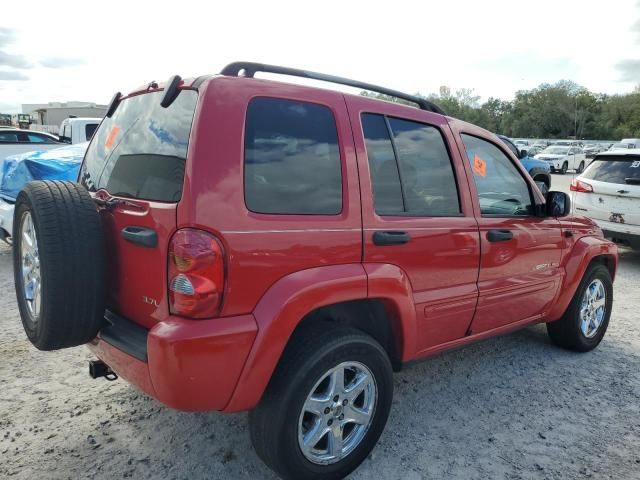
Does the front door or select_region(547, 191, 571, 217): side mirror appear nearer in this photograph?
the front door

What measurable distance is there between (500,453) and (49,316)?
240 centimetres

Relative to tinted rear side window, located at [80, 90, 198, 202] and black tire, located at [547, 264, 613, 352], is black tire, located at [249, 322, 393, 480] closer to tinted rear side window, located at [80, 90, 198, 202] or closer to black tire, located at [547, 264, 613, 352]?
tinted rear side window, located at [80, 90, 198, 202]

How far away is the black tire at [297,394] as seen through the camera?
225cm

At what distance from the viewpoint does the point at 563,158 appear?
2789 centimetres

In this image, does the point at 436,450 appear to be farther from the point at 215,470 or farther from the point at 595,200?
the point at 595,200

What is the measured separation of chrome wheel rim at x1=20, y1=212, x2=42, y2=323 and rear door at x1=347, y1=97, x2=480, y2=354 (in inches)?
63.6

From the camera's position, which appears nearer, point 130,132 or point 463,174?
point 130,132

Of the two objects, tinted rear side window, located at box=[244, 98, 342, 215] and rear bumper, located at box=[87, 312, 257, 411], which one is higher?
tinted rear side window, located at box=[244, 98, 342, 215]

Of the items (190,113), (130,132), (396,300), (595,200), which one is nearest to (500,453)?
(396,300)

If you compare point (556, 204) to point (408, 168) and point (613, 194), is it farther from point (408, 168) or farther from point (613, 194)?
point (613, 194)

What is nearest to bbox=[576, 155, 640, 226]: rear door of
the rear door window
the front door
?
the front door

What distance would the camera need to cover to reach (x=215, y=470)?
259 cm

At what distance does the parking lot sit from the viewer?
2637 mm

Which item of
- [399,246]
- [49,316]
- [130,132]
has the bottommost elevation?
[49,316]
